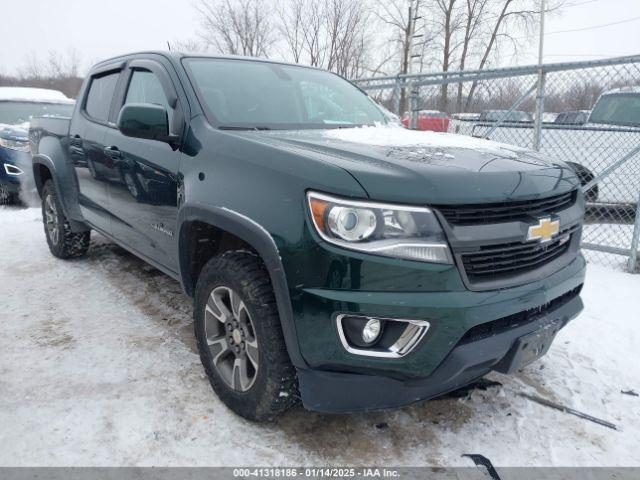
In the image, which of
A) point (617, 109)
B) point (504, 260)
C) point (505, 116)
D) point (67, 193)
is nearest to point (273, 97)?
point (504, 260)

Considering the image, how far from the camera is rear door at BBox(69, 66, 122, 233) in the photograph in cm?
353

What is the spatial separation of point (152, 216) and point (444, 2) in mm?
23672

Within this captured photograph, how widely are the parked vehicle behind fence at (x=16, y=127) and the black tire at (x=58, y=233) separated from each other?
85.1 inches

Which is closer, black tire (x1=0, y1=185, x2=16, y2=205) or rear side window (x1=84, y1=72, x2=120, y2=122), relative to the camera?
rear side window (x1=84, y1=72, x2=120, y2=122)

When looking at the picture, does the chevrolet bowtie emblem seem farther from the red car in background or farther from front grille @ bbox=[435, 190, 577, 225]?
the red car in background

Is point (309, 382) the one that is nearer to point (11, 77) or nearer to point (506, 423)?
point (506, 423)

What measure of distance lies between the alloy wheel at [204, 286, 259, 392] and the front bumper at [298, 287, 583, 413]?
348 mm

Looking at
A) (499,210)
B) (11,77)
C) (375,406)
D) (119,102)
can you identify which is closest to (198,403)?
(375,406)

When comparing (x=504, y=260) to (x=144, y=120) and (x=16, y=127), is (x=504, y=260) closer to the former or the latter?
(x=144, y=120)

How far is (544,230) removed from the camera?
2.03m

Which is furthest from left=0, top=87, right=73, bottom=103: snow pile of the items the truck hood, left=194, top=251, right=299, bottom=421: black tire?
left=194, top=251, right=299, bottom=421: black tire

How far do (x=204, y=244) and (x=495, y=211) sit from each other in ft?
4.90

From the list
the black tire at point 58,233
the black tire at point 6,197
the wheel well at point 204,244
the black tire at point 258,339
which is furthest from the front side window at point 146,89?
the black tire at point 6,197

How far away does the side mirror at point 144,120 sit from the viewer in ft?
7.86
